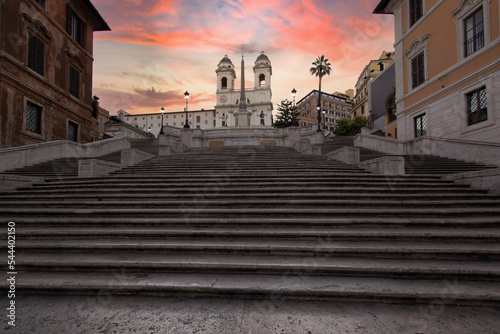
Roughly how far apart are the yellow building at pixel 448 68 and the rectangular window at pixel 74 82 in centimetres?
2837

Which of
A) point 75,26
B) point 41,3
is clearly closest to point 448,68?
point 41,3

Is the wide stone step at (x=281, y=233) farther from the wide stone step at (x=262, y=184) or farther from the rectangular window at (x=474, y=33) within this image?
the rectangular window at (x=474, y=33)

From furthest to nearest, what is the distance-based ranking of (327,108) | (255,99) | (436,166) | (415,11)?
1. (327,108)
2. (255,99)
3. (415,11)
4. (436,166)

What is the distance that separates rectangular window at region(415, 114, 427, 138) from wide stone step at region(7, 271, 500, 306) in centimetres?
1765

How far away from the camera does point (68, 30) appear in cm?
2014

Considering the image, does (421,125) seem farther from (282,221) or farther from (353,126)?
(353,126)

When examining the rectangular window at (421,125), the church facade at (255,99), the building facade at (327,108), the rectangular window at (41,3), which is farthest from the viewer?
the building facade at (327,108)

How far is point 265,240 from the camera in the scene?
4.94 m

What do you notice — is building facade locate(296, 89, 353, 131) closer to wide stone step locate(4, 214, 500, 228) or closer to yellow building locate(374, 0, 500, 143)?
yellow building locate(374, 0, 500, 143)

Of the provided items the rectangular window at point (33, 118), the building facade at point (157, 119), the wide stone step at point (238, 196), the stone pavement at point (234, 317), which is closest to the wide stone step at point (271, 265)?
the stone pavement at point (234, 317)

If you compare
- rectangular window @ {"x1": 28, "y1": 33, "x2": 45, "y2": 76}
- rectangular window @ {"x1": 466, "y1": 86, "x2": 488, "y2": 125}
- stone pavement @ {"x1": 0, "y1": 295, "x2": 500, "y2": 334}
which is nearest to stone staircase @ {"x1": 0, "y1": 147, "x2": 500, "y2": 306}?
stone pavement @ {"x1": 0, "y1": 295, "x2": 500, "y2": 334}

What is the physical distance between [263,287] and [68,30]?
26461 mm

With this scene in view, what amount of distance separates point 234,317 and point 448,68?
66.5 feet

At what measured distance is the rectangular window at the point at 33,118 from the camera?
52.3 feet
